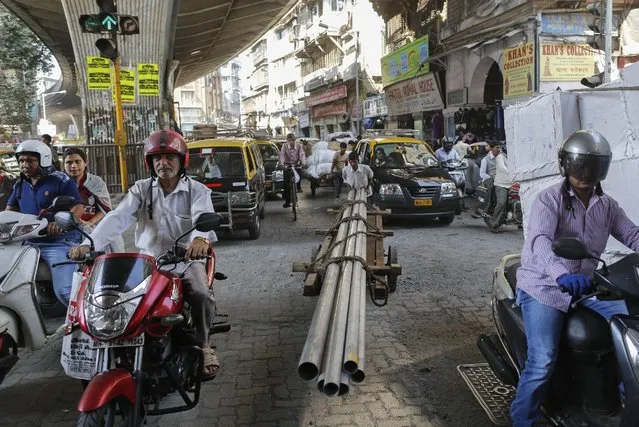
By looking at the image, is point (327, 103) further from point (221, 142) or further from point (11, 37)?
point (221, 142)

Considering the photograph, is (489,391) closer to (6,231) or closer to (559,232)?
(559,232)

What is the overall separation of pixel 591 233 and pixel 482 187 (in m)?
8.28

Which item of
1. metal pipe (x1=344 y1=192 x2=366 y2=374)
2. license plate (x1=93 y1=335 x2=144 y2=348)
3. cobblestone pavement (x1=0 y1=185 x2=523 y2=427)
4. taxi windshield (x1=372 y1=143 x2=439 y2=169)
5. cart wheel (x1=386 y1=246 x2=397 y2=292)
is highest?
taxi windshield (x1=372 y1=143 x2=439 y2=169)

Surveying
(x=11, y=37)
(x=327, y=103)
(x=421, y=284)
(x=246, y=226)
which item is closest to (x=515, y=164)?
(x=421, y=284)

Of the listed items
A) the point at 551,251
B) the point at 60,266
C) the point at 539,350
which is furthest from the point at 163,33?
the point at 539,350

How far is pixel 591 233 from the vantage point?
118 inches

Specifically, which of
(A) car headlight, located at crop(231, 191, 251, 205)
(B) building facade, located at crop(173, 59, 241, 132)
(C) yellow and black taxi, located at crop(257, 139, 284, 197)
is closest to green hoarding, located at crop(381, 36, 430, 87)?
(C) yellow and black taxi, located at crop(257, 139, 284, 197)

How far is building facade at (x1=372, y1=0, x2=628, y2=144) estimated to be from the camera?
A: 623 inches

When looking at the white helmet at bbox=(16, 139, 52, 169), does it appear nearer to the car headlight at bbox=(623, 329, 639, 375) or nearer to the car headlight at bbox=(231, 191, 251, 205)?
the car headlight at bbox=(623, 329, 639, 375)

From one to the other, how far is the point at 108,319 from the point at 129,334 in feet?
0.42

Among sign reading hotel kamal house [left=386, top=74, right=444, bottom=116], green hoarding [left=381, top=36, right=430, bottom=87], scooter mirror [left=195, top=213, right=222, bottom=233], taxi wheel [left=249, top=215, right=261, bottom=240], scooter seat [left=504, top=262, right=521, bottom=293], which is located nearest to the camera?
scooter mirror [left=195, top=213, right=222, bottom=233]

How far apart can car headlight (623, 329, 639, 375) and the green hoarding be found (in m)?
22.6

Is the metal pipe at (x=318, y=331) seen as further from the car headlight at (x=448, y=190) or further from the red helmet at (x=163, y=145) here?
the car headlight at (x=448, y=190)

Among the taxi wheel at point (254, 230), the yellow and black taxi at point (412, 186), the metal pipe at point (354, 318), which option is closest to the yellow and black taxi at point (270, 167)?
the yellow and black taxi at point (412, 186)
